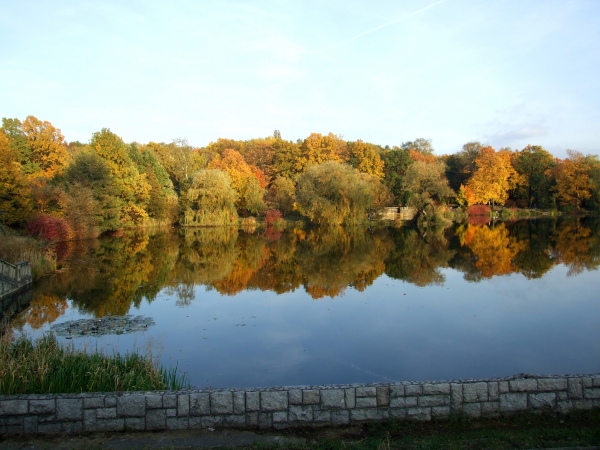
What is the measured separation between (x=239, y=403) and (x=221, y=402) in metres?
0.22

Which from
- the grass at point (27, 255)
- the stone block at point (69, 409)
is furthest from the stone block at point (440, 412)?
the grass at point (27, 255)

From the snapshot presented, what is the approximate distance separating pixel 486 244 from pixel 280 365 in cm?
2490

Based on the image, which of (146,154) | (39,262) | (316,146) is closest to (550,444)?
(39,262)

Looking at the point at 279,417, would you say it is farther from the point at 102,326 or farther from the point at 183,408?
the point at 102,326

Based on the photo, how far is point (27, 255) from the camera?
21.0m

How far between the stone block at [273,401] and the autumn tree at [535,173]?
68819mm

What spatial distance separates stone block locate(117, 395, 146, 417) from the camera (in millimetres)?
5781

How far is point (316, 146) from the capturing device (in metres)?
64.3

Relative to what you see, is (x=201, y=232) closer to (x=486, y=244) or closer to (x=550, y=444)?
(x=486, y=244)

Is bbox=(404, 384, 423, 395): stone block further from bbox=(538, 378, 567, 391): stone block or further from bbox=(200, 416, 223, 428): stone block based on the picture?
bbox=(200, 416, 223, 428): stone block

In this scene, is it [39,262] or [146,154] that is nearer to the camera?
[39,262]

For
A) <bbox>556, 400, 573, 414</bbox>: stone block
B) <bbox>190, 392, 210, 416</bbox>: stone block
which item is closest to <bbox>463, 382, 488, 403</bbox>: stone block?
<bbox>556, 400, 573, 414</bbox>: stone block

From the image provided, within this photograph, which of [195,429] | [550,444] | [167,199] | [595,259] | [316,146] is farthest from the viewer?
[316,146]

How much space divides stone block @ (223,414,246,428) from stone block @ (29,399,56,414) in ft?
6.81
